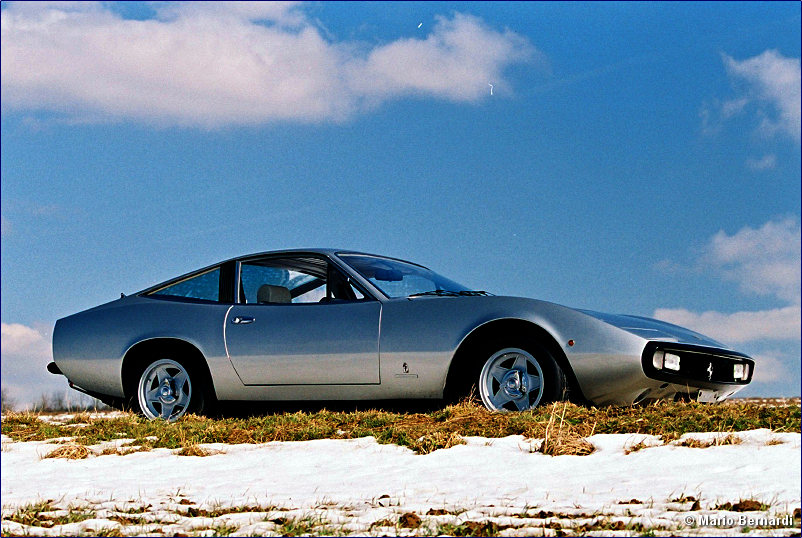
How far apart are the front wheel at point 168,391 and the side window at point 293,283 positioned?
91 centimetres

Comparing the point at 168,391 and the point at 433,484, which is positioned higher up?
the point at 168,391

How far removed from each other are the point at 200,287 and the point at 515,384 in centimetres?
338

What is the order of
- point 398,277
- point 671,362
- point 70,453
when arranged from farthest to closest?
point 398,277
point 671,362
point 70,453

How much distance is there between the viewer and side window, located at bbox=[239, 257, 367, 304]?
26.9 feet

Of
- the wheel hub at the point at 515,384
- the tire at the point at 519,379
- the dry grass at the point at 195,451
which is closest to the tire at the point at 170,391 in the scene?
the dry grass at the point at 195,451

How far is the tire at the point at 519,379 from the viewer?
23.3 ft

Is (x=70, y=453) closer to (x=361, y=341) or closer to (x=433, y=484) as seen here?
(x=361, y=341)

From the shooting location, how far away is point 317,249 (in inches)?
334

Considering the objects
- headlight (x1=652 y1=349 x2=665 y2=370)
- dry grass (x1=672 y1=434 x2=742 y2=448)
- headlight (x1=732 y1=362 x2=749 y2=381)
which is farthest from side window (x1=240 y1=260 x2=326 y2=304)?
headlight (x1=732 y1=362 x2=749 y2=381)

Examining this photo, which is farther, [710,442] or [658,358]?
[658,358]

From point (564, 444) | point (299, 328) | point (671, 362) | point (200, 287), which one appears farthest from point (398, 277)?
point (564, 444)

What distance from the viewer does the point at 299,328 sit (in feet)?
26.2

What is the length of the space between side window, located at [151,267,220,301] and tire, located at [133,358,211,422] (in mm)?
683

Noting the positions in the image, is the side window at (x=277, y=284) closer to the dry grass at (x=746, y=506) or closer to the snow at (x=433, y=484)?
the snow at (x=433, y=484)
